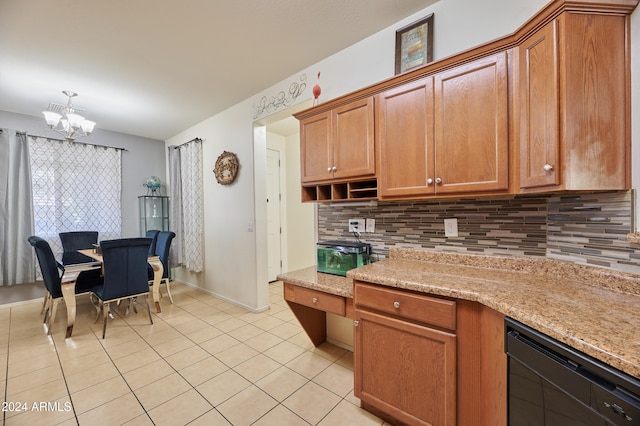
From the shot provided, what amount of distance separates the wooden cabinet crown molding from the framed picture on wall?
0.23 m

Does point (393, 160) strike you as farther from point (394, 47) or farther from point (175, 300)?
point (175, 300)

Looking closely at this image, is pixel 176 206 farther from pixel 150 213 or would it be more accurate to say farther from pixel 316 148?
pixel 316 148

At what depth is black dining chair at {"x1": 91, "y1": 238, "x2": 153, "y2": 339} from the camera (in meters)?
2.61

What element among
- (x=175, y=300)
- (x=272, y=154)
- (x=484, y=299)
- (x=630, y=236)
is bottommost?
(x=175, y=300)

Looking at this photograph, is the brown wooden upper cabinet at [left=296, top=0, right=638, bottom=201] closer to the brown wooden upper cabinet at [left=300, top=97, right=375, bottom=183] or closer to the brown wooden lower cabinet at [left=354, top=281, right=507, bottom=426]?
the brown wooden upper cabinet at [left=300, top=97, right=375, bottom=183]

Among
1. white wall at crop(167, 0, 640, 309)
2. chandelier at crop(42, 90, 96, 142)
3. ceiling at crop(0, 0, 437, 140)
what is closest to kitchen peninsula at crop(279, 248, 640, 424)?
white wall at crop(167, 0, 640, 309)

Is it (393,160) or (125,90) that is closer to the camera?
(393,160)

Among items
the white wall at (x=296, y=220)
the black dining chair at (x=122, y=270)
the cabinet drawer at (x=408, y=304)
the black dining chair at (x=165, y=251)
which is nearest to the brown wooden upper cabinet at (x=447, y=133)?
the cabinet drawer at (x=408, y=304)

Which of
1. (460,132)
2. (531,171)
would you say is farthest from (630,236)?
(460,132)

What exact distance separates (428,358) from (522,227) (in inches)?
35.4

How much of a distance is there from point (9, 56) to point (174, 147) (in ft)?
7.28

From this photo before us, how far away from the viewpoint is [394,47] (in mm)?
1933

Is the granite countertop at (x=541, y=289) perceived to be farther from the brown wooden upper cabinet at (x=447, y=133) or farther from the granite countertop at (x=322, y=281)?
the brown wooden upper cabinet at (x=447, y=133)


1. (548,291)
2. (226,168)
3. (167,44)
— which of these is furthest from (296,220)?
(548,291)
